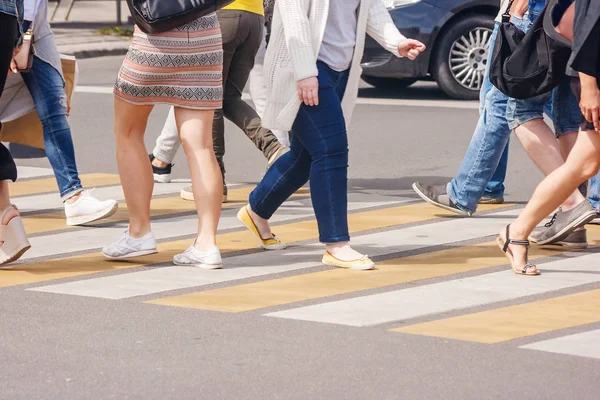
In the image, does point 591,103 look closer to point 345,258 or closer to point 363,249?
point 345,258

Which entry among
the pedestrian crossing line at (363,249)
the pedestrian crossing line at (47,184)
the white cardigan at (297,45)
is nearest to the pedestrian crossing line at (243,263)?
the pedestrian crossing line at (363,249)

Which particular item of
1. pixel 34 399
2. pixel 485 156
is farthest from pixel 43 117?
pixel 34 399

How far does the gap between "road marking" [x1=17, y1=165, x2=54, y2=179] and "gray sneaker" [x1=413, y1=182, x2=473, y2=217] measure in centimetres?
292

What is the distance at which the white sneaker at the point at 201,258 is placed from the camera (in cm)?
716

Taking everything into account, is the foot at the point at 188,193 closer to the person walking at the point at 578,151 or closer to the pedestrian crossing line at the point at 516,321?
the person walking at the point at 578,151

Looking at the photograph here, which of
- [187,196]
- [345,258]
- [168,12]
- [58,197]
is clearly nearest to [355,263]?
[345,258]

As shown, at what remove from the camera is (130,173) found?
7359 mm

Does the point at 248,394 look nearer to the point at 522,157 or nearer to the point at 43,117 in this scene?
the point at 43,117

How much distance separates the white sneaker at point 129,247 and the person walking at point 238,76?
177cm

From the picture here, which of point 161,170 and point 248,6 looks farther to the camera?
point 161,170

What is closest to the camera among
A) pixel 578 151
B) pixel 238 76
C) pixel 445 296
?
pixel 445 296

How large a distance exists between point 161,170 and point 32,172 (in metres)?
1.05

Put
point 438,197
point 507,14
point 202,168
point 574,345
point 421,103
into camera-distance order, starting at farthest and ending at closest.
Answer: point 421,103, point 438,197, point 507,14, point 202,168, point 574,345

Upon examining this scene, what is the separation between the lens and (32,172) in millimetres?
10672
